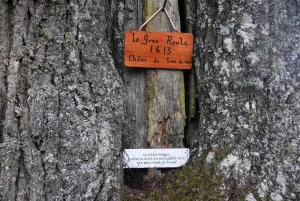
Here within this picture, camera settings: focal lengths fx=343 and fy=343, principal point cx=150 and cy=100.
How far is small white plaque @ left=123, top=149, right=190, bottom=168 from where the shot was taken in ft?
5.55

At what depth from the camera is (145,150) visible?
1.71 meters

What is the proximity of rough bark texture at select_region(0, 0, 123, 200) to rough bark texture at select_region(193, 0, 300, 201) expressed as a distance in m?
0.48

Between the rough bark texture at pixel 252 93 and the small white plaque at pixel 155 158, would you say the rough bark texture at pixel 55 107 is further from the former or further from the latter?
the rough bark texture at pixel 252 93

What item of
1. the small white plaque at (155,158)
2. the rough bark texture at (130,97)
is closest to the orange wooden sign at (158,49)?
the rough bark texture at (130,97)

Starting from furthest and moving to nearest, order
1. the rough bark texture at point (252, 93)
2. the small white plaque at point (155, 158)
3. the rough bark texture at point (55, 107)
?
1. the small white plaque at point (155, 158)
2. the rough bark texture at point (252, 93)
3. the rough bark texture at point (55, 107)

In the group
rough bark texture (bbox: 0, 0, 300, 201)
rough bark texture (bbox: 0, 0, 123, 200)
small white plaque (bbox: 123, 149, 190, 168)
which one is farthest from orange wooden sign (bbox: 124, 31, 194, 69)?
small white plaque (bbox: 123, 149, 190, 168)

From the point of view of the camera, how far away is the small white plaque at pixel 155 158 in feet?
5.55

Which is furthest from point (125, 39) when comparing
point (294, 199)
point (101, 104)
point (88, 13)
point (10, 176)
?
point (294, 199)

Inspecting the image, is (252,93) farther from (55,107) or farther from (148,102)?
(55,107)

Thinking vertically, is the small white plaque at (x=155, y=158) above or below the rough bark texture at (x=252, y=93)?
below

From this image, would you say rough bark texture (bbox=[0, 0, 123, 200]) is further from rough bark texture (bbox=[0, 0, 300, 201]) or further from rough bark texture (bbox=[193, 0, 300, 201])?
rough bark texture (bbox=[193, 0, 300, 201])

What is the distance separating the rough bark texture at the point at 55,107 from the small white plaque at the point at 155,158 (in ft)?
0.52

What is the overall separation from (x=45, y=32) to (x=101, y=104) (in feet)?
1.26

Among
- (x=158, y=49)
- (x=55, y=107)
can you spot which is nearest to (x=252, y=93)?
(x=158, y=49)
